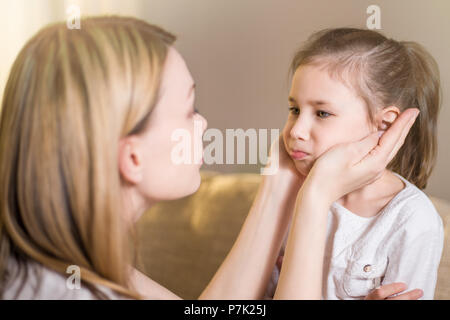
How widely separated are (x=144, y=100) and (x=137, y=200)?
15cm

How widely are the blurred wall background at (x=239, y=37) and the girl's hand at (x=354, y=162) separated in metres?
0.22

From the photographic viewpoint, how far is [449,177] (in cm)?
93

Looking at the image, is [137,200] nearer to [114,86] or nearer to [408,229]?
[114,86]

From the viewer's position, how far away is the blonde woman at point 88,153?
555 mm

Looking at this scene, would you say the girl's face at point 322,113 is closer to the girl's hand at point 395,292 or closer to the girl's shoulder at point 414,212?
the girl's shoulder at point 414,212

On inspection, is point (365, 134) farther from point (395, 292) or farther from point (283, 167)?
point (395, 292)

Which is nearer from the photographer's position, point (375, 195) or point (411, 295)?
point (411, 295)

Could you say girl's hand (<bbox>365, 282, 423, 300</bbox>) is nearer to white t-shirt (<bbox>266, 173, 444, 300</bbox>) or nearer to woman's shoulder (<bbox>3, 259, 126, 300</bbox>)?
white t-shirt (<bbox>266, 173, 444, 300</bbox>)

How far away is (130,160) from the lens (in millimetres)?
607

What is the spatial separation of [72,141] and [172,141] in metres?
0.13

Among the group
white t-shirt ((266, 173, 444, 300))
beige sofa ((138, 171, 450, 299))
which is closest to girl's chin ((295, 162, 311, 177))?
white t-shirt ((266, 173, 444, 300))

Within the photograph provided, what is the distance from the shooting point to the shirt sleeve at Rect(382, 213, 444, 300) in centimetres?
74

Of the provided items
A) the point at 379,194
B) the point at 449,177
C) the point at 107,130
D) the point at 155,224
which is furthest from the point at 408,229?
the point at 155,224

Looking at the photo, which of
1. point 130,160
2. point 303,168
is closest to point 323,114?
point 303,168
